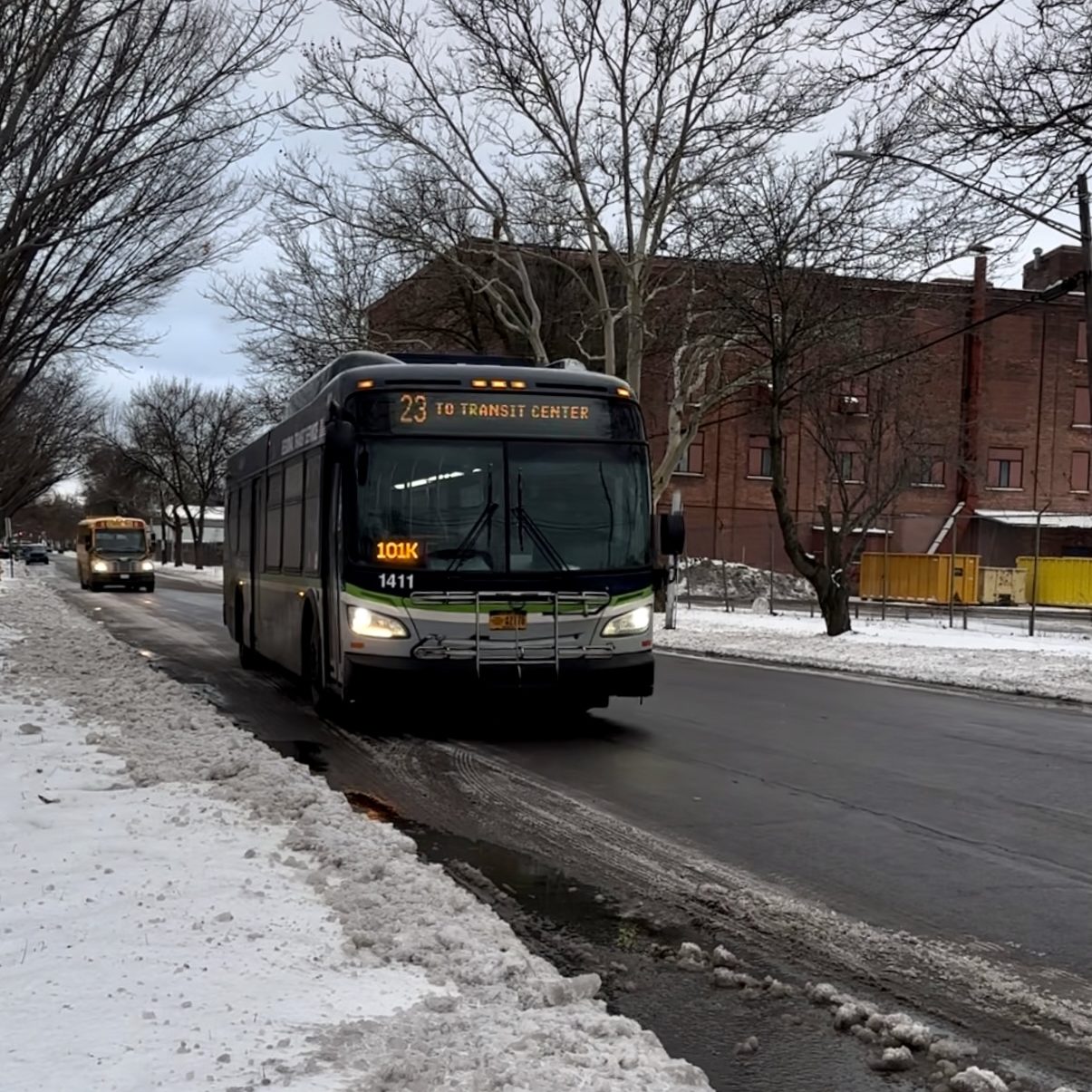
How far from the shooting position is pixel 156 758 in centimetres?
819

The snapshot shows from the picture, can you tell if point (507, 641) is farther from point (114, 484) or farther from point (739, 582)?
point (114, 484)

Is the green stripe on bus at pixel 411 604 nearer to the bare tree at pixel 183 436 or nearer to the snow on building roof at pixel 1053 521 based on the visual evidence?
the snow on building roof at pixel 1053 521

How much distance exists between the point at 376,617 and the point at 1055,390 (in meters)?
50.6

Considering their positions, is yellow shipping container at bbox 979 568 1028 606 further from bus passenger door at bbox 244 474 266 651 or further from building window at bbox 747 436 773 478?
bus passenger door at bbox 244 474 266 651

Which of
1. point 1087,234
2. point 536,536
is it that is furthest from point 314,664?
point 1087,234

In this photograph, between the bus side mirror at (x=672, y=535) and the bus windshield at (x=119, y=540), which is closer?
the bus side mirror at (x=672, y=535)

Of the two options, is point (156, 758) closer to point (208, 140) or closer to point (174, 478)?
point (208, 140)

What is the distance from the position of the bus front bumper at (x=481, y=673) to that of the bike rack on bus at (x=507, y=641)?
4cm

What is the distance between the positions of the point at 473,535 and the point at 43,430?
4132cm

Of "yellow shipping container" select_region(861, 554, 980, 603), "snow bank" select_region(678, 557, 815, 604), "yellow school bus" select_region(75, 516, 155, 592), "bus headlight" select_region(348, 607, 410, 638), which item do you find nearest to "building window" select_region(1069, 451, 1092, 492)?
"snow bank" select_region(678, 557, 815, 604)

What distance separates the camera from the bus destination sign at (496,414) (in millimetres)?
10250

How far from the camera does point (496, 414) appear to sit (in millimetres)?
10414

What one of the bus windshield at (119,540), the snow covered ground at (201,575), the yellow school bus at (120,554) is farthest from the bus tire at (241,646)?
the snow covered ground at (201,575)

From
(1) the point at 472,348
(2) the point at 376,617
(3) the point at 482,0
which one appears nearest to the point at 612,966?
(2) the point at 376,617
